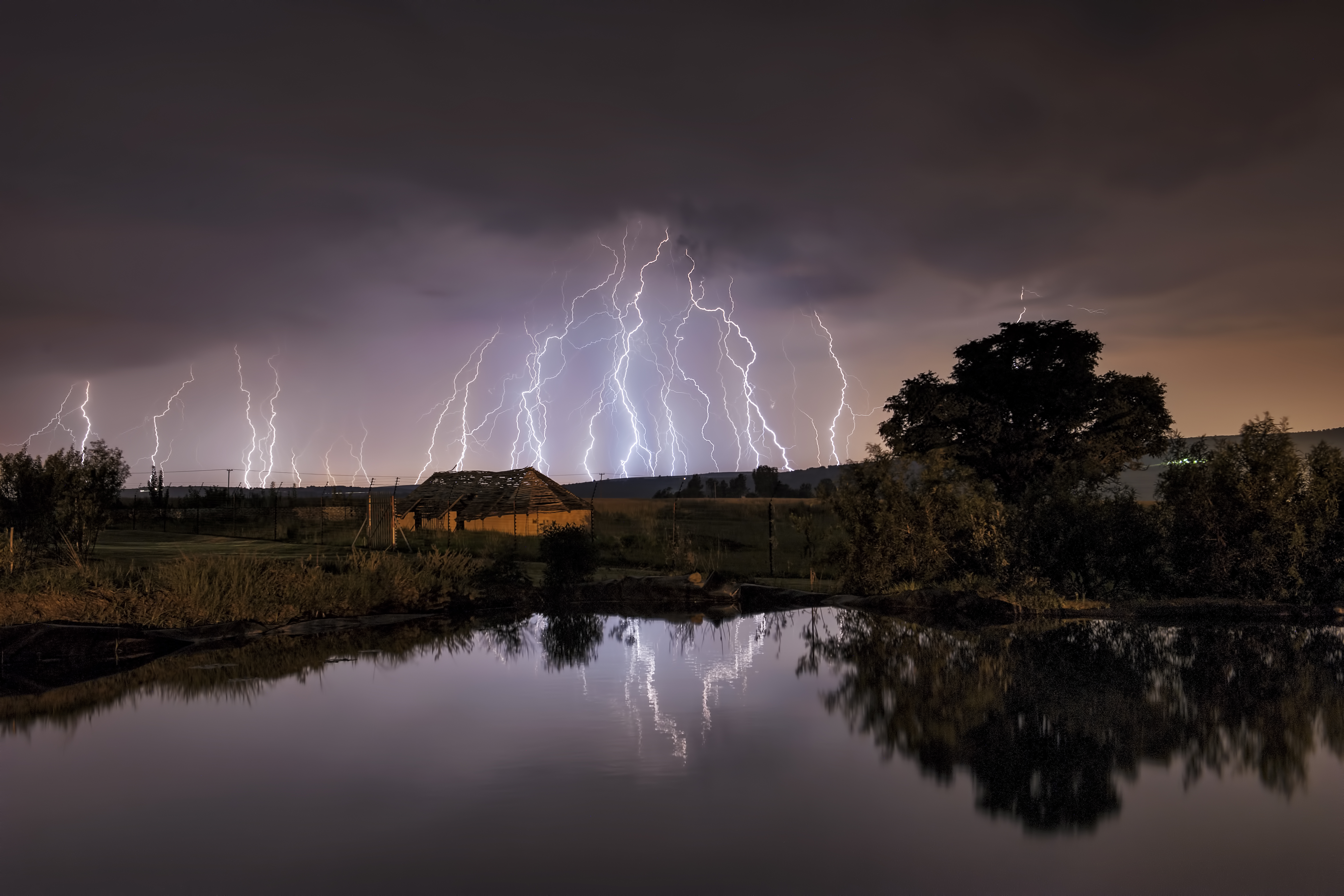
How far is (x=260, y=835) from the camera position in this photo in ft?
20.4

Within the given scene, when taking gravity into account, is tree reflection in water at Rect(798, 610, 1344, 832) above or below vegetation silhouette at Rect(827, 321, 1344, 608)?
below

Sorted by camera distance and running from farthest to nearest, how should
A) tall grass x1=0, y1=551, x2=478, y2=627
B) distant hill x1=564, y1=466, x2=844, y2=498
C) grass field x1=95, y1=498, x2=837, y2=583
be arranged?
distant hill x1=564, y1=466, x2=844, y2=498, grass field x1=95, y1=498, x2=837, y2=583, tall grass x1=0, y1=551, x2=478, y2=627

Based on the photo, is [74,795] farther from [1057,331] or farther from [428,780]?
[1057,331]

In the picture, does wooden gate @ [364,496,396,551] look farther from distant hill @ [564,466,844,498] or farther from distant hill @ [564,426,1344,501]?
distant hill @ [564,466,844,498]

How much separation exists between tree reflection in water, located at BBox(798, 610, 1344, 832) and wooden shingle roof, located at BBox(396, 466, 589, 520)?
86.3ft

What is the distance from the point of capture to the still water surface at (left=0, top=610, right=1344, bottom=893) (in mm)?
5613

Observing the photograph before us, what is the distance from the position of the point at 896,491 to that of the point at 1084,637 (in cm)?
646

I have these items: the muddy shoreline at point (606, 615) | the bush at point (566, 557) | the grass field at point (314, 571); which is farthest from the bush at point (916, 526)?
the bush at point (566, 557)

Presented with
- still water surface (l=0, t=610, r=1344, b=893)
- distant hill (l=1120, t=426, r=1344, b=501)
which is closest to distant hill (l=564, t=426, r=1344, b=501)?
distant hill (l=1120, t=426, r=1344, b=501)

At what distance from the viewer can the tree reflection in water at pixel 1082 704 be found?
24.1 feet

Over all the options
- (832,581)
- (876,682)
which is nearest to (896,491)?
(832,581)

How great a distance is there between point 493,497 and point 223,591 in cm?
2555

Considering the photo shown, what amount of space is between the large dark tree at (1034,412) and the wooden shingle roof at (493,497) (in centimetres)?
1549

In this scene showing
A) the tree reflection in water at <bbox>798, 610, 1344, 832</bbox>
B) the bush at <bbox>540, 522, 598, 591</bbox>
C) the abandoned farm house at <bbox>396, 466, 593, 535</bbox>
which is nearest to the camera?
the tree reflection in water at <bbox>798, 610, 1344, 832</bbox>
